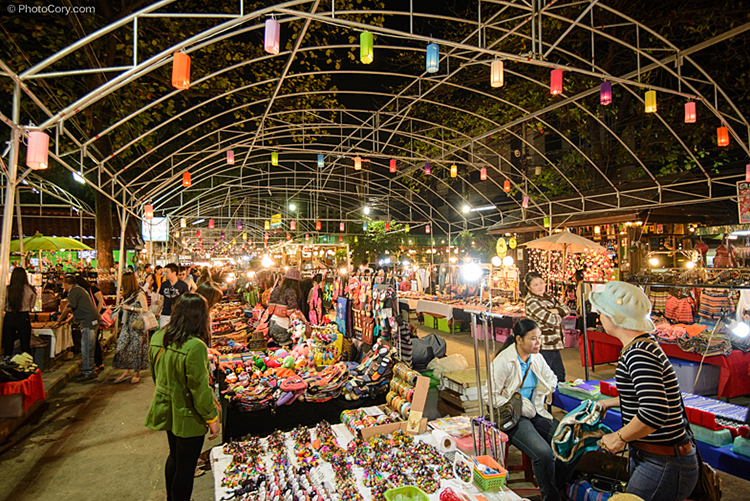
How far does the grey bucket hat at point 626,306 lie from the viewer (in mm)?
2146

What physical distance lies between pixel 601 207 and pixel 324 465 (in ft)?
38.0

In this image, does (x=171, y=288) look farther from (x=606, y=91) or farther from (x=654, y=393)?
(x=606, y=91)

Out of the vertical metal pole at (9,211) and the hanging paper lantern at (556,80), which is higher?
the hanging paper lantern at (556,80)

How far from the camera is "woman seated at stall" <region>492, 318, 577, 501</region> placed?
305cm

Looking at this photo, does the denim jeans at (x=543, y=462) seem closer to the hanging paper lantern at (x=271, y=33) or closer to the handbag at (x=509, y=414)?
the handbag at (x=509, y=414)

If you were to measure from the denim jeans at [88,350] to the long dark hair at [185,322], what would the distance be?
5837 millimetres

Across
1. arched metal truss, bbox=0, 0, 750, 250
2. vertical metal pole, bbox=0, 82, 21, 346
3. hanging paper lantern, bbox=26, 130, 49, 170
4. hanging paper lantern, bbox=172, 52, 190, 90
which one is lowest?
vertical metal pole, bbox=0, 82, 21, 346

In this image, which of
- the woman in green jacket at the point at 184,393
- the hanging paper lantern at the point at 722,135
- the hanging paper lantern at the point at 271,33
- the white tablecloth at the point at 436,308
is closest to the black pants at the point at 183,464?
the woman in green jacket at the point at 184,393

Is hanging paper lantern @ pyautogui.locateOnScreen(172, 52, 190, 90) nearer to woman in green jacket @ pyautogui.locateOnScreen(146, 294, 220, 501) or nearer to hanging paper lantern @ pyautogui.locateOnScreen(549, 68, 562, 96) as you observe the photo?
woman in green jacket @ pyautogui.locateOnScreen(146, 294, 220, 501)

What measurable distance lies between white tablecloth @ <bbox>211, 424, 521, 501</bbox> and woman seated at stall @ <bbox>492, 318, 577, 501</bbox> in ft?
2.26

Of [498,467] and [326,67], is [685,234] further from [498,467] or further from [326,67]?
[498,467]

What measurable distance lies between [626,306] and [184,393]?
2.93 metres

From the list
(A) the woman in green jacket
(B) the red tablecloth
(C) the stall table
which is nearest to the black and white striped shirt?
(C) the stall table

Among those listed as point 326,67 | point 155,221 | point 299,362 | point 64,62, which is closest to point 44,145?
point 299,362
